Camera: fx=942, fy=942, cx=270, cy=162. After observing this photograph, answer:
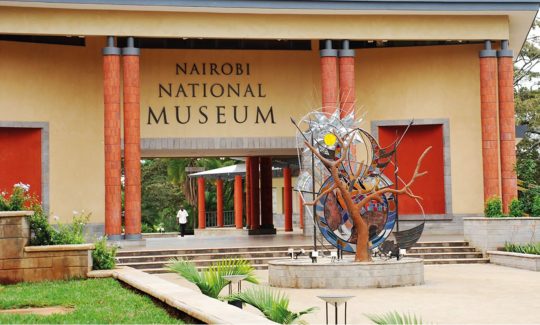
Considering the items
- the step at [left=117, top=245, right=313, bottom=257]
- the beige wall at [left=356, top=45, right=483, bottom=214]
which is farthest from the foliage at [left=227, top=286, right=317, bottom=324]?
the beige wall at [left=356, top=45, right=483, bottom=214]

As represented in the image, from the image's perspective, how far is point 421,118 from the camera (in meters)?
35.2

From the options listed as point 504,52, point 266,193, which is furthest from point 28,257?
point 266,193

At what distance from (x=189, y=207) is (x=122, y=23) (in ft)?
113

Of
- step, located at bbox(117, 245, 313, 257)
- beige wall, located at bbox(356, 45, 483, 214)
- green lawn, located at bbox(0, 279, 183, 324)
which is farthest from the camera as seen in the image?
beige wall, located at bbox(356, 45, 483, 214)

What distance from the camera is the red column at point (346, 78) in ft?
107

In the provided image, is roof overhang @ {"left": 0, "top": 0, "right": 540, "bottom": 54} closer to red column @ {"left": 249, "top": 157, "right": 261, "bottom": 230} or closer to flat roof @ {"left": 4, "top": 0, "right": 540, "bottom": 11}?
flat roof @ {"left": 4, "top": 0, "right": 540, "bottom": 11}

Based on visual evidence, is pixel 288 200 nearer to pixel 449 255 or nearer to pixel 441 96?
pixel 441 96

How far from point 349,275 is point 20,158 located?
16730 mm

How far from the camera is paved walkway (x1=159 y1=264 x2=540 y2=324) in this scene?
1453cm

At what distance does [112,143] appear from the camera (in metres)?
30.2

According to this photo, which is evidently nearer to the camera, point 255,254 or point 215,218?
point 255,254

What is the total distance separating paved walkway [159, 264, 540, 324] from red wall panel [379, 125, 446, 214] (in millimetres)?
12145

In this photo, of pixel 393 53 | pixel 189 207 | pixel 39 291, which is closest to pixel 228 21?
pixel 393 53

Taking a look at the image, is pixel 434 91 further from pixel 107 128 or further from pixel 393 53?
pixel 107 128
